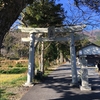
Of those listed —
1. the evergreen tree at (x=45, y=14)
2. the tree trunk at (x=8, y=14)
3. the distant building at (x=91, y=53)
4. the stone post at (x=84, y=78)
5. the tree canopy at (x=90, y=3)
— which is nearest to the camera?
the tree trunk at (x=8, y=14)

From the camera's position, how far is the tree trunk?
17.2ft

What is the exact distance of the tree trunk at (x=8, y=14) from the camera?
17.2 ft

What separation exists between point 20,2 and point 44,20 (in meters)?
12.0

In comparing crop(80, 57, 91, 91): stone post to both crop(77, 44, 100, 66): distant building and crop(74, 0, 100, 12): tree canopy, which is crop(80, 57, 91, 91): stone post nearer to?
crop(74, 0, 100, 12): tree canopy

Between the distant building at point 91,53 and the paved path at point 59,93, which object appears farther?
the distant building at point 91,53

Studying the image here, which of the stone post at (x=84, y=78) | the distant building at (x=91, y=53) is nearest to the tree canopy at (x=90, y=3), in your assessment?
the stone post at (x=84, y=78)

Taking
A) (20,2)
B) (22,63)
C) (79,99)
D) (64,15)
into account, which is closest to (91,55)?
(22,63)

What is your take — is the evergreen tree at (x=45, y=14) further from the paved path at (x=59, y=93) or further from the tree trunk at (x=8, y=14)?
the tree trunk at (x=8, y=14)

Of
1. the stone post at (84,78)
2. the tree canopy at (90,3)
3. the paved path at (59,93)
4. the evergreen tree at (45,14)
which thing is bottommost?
the paved path at (59,93)

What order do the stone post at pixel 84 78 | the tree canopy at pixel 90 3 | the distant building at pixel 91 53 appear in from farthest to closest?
the distant building at pixel 91 53 → the stone post at pixel 84 78 → the tree canopy at pixel 90 3

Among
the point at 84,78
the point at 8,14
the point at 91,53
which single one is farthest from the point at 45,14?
the point at 91,53

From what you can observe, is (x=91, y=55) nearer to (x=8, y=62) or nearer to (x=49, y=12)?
(x=8, y=62)

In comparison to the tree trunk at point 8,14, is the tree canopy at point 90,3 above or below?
above

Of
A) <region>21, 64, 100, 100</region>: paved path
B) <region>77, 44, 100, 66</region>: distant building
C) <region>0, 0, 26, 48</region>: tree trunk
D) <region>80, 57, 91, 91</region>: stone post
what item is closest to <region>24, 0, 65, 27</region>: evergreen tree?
<region>80, 57, 91, 91</region>: stone post
